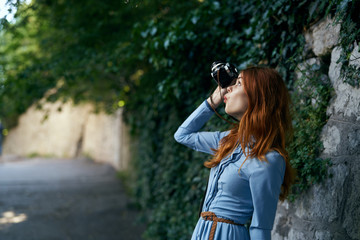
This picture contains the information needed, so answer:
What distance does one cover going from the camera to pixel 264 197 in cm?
157

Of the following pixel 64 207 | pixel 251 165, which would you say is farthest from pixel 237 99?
pixel 64 207

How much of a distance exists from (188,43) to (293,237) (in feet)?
6.73

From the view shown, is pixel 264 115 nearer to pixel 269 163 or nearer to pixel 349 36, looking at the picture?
pixel 269 163

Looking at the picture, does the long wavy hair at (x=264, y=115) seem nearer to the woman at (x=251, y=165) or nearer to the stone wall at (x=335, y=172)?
the woman at (x=251, y=165)

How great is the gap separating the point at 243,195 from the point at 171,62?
206cm

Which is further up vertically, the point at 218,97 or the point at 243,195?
the point at 218,97

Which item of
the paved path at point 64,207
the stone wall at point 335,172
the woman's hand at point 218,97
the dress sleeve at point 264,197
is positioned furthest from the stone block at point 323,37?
the paved path at point 64,207

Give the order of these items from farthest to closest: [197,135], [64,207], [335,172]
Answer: [64,207] < [197,135] < [335,172]

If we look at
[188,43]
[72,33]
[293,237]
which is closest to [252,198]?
[293,237]

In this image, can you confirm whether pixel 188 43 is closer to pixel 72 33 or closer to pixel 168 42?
pixel 168 42

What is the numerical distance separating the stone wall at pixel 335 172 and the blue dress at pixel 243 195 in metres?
0.49

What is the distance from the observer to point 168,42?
3.27 meters

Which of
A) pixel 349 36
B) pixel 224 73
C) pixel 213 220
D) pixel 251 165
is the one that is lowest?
pixel 213 220

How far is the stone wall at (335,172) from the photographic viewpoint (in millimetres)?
1858
